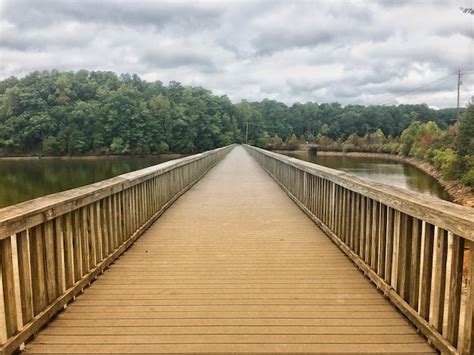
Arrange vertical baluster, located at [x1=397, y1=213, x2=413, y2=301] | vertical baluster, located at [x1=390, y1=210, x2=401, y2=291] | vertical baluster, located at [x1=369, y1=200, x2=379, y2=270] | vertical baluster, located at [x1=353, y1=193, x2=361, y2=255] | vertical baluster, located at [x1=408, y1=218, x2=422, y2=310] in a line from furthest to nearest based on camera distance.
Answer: vertical baluster, located at [x1=353, y1=193, x2=361, y2=255] → vertical baluster, located at [x1=369, y1=200, x2=379, y2=270] → vertical baluster, located at [x1=390, y1=210, x2=401, y2=291] → vertical baluster, located at [x1=397, y1=213, x2=413, y2=301] → vertical baluster, located at [x1=408, y1=218, x2=422, y2=310]

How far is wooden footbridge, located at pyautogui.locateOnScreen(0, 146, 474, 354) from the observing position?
8.52 feet

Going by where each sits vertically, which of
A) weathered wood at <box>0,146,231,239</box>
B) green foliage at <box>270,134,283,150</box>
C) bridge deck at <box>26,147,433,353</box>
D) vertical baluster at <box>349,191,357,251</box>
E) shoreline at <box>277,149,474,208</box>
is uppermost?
weathered wood at <box>0,146,231,239</box>

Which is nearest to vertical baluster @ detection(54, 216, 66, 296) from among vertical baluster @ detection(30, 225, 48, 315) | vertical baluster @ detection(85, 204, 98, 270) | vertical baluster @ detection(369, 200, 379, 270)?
vertical baluster @ detection(30, 225, 48, 315)

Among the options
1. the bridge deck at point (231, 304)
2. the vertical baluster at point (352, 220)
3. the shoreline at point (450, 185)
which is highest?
the vertical baluster at point (352, 220)

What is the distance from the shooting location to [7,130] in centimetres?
7462

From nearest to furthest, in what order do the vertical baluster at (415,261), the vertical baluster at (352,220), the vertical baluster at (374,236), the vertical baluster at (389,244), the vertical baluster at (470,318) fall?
the vertical baluster at (470,318), the vertical baluster at (415,261), the vertical baluster at (389,244), the vertical baluster at (374,236), the vertical baluster at (352,220)

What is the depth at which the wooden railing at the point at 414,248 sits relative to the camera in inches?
94.3

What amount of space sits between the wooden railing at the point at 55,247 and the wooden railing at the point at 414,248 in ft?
8.17

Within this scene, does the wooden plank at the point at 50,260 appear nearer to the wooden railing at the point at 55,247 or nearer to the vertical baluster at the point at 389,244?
the wooden railing at the point at 55,247

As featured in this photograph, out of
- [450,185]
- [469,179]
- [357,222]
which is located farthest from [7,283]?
[450,185]

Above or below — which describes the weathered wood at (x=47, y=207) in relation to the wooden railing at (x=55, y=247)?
above

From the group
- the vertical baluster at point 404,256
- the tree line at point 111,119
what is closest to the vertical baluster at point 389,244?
→ the vertical baluster at point 404,256

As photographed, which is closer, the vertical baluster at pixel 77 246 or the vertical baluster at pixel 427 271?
the vertical baluster at pixel 427 271

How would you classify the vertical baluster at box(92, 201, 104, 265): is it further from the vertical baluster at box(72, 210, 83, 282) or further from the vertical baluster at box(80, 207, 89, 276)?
the vertical baluster at box(72, 210, 83, 282)
